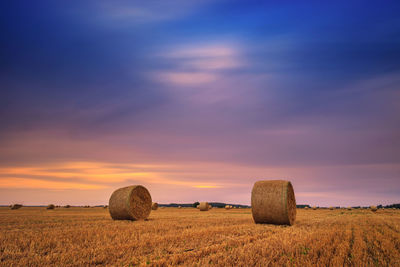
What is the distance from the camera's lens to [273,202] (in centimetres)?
1221

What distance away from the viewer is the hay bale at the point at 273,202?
468 inches

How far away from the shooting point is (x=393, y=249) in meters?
5.98

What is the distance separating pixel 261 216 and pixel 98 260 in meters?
9.04

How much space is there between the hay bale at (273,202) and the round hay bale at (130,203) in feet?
19.5

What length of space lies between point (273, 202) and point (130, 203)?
6999 millimetres

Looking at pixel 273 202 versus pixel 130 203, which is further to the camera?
pixel 130 203

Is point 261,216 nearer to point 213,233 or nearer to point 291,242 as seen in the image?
point 213,233

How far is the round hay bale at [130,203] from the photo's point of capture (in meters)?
13.8

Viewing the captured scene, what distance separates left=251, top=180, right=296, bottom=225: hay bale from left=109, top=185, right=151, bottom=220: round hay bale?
593cm

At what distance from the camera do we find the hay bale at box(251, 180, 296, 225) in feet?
39.0

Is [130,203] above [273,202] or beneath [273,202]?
beneath

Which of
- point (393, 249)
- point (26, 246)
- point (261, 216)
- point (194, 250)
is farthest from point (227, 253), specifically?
point (261, 216)

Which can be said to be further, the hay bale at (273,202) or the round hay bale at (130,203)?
the round hay bale at (130,203)

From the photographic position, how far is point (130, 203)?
1377 cm
